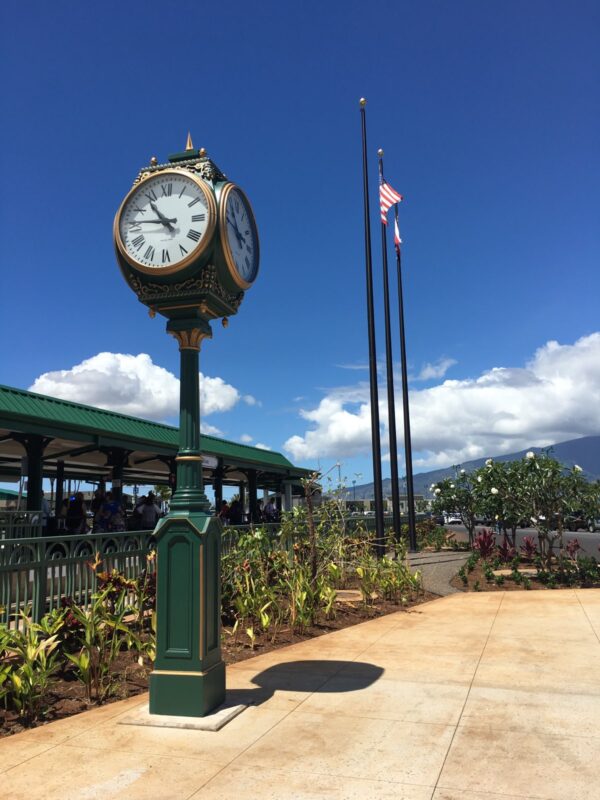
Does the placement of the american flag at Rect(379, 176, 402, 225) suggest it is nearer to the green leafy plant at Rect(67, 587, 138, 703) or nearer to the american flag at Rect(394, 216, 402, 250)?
the american flag at Rect(394, 216, 402, 250)

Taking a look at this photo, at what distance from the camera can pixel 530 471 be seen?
43.6 feet

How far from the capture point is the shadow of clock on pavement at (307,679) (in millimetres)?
5160

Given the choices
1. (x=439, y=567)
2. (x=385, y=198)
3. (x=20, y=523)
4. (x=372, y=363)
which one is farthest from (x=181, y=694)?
(x=385, y=198)

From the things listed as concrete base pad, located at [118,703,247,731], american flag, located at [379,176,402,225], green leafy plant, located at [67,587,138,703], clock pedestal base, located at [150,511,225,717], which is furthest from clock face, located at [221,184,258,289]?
american flag, located at [379,176,402,225]

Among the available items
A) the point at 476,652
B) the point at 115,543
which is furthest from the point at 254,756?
the point at 115,543

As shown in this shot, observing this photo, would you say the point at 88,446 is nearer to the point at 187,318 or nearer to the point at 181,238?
the point at 187,318

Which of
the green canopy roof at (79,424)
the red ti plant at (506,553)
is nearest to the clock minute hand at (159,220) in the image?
the green canopy roof at (79,424)

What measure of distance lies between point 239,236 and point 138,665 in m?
4.33

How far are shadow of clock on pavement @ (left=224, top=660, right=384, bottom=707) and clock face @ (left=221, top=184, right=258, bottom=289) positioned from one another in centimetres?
348

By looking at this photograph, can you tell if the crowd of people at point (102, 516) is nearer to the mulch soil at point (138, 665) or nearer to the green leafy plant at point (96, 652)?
the mulch soil at point (138, 665)

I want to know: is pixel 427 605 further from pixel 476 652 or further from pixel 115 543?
pixel 115 543

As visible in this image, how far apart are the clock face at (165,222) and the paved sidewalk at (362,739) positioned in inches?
139

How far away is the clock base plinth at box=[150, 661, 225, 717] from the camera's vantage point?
4.54 metres

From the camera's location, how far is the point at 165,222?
5.14 metres
